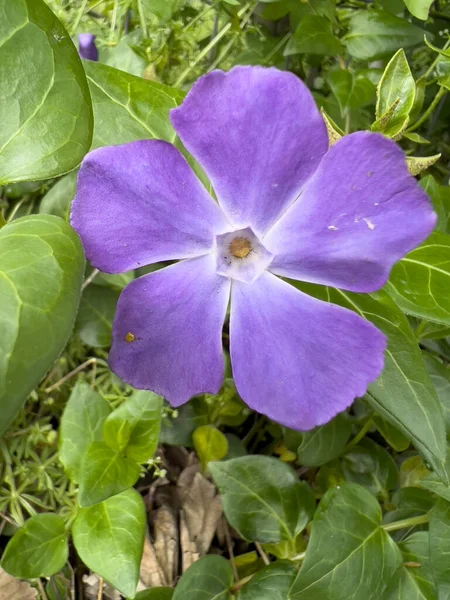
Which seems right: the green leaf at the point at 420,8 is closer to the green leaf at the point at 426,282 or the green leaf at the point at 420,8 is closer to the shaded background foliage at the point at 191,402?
the shaded background foliage at the point at 191,402

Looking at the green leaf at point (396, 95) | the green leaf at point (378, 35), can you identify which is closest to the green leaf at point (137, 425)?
the green leaf at point (396, 95)

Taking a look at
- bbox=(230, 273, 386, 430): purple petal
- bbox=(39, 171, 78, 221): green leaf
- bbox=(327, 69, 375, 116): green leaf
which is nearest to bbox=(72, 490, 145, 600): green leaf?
bbox=(230, 273, 386, 430): purple petal

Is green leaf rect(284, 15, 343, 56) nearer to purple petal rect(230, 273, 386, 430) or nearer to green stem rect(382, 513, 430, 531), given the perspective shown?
purple petal rect(230, 273, 386, 430)

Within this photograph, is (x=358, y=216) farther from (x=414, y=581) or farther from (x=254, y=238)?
(x=414, y=581)

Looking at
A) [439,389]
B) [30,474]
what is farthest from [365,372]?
[30,474]

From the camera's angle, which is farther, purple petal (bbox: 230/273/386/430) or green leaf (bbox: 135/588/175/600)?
green leaf (bbox: 135/588/175/600)
